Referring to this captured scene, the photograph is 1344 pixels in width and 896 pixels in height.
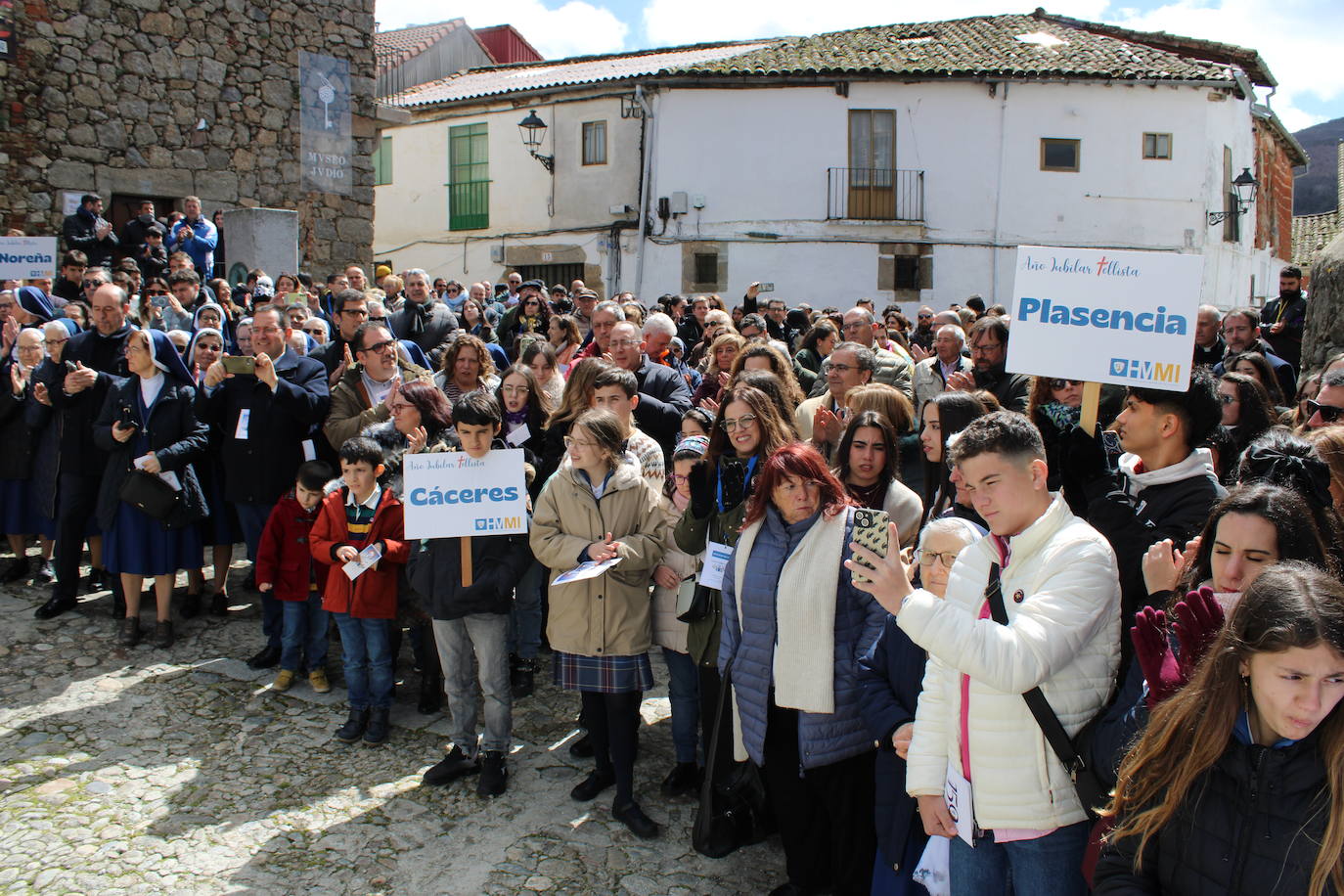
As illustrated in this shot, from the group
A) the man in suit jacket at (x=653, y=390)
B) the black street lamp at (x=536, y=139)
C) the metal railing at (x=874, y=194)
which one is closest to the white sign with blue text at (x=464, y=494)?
the man in suit jacket at (x=653, y=390)

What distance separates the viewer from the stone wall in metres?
12.0

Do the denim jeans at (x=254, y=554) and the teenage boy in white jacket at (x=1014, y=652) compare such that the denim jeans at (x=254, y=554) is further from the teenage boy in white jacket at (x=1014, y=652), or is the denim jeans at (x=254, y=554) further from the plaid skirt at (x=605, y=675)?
the teenage boy in white jacket at (x=1014, y=652)

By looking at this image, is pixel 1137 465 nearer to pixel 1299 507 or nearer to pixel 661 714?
pixel 1299 507

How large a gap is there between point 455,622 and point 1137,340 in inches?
123

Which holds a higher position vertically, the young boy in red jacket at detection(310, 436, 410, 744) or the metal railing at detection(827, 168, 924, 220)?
the metal railing at detection(827, 168, 924, 220)

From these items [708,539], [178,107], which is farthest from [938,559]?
[178,107]

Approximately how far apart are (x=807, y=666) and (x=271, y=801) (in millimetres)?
2585

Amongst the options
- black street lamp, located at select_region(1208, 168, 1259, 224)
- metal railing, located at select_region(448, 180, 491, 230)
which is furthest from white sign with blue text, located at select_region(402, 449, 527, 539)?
black street lamp, located at select_region(1208, 168, 1259, 224)

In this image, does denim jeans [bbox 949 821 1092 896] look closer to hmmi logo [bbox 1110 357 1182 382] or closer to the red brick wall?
hmmi logo [bbox 1110 357 1182 382]

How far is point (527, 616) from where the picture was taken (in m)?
5.71

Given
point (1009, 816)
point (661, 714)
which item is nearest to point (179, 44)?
point (661, 714)

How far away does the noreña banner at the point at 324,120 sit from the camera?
14.3 m

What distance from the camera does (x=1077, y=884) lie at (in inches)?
99.6

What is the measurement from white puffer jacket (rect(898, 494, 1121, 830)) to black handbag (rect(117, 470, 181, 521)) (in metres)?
4.90
